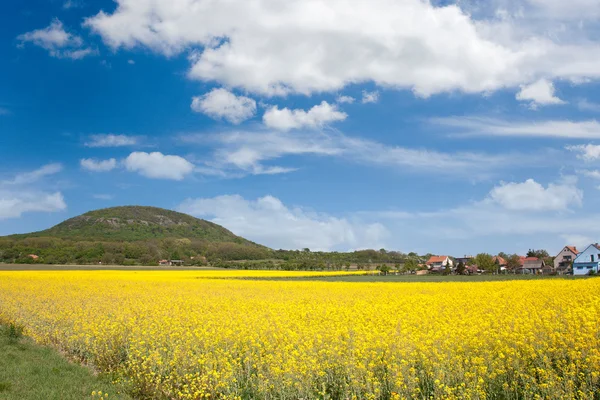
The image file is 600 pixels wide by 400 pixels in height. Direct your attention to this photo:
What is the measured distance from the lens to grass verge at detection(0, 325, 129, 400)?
982 centimetres

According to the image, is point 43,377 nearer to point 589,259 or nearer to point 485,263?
point 589,259

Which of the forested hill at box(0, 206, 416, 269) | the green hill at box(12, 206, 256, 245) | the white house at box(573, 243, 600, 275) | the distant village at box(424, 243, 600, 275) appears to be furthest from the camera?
the green hill at box(12, 206, 256, 245)

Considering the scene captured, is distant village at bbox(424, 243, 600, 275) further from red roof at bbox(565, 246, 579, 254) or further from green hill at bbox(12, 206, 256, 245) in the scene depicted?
green hill at bbox(12, 206, 256, 245)

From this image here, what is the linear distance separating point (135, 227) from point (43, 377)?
485 feet

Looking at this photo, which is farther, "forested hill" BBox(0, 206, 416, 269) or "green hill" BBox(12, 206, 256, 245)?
"green hill" BBox(12, 206, 256, 245)

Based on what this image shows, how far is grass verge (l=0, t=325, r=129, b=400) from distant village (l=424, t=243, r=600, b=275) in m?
73.4

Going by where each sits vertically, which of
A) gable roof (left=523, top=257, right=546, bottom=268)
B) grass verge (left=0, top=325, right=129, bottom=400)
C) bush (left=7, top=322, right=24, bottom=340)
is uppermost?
bush (left=7, top=322, right=24, bottom=340)

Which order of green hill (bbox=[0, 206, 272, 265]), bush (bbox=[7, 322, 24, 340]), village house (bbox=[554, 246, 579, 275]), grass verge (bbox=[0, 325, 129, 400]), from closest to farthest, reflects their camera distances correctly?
1. grass verge (bbox=[0, 325, 129, 400])
2. bush (bbox=[7, 322, 24, 340])
3. green hill (bbox=[0, 206, 272, 265])
4. village house (bbox=[554, 246, 579, 275])

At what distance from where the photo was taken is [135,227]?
150 m

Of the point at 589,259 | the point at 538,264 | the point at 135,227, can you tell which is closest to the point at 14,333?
the point at 589,259

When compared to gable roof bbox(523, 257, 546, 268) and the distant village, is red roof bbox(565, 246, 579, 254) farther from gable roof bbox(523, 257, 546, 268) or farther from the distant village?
gable roof bbox(523, 257, 546, 268)

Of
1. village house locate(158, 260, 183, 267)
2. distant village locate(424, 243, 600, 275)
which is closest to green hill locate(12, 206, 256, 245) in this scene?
village house locate(158, 260, 183, 267)

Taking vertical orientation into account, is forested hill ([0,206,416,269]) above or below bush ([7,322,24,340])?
above

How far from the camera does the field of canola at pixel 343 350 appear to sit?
8594mm
